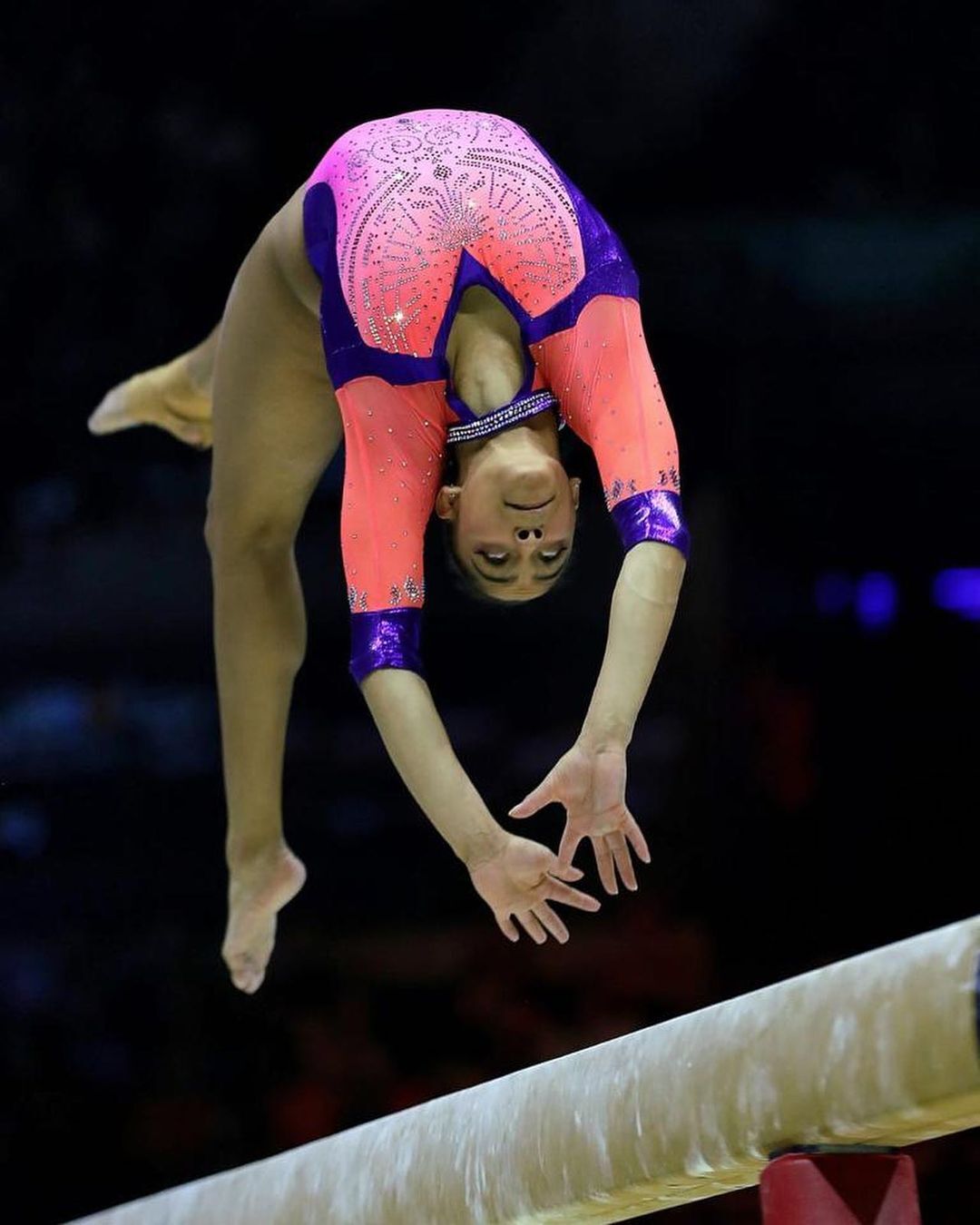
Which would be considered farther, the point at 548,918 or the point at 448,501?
the point at 448,501

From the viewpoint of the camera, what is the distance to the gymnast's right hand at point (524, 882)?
283cm

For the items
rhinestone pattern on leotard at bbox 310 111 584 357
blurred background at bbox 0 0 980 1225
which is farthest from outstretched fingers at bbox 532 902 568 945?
blurred background at bbox 0 0 980 1225

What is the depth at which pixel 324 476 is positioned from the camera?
17.0 ft

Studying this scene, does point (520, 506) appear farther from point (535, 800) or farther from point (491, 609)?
point (491, 609)

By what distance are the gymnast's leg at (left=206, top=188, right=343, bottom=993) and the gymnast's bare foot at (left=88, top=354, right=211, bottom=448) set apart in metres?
0.43

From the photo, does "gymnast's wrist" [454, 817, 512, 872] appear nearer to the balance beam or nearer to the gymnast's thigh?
the balance beam

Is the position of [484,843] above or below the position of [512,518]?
below

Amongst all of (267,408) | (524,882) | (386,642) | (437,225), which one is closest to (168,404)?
(267,408)

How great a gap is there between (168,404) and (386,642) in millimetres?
1541

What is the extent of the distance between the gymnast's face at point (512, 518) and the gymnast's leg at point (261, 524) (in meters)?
0.62

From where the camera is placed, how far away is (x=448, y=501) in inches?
118

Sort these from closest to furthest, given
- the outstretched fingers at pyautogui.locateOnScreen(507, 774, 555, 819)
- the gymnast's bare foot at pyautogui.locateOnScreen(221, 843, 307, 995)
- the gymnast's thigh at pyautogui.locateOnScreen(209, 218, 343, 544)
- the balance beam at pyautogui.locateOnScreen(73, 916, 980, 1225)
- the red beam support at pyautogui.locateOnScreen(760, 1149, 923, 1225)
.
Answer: the balance beam at pyautogui.locateOnScreen(73, 916, 980, 1225) → the red beam support at pyautogui.locateOnScreen(760, 1149, 923, 1225) → the outstretched fingers at pyautogui.locateOnScreen(507, 774, 555, 819) → the gymnast's thigh at pyautogui.locateOnScreen(209, 218, 343, 544) → the gymnast's bare foot at pyautogui.locateOnScreen(221, 843, 307, 995)

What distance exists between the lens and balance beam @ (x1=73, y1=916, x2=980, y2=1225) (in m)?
2.07

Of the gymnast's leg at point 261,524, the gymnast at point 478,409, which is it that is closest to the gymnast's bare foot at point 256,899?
the gymnast's leg at point 261,524
